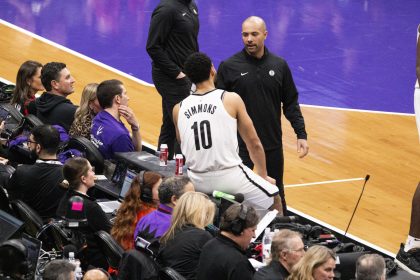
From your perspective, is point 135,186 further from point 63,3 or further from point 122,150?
point 63,3

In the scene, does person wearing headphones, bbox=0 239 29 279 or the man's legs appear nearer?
person wearing headphones, bbox=0 239 29 279

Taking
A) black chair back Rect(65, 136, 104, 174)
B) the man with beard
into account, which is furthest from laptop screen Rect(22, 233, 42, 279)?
black chair back Rect(65, 136, 104, 174)

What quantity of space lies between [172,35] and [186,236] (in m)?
4.04

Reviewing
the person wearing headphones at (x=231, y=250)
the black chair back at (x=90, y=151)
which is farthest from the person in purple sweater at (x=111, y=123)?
the person wearing headphones at (x=231, y=250)

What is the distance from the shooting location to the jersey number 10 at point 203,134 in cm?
805

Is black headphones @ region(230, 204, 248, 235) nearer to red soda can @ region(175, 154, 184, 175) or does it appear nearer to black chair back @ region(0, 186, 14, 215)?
red soda can @ region(175, 154, 184, 175)

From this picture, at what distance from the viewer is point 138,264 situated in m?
6.56

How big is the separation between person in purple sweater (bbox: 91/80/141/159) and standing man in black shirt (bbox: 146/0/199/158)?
1211 millimetres

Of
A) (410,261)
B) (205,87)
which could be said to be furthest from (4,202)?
(410,261)

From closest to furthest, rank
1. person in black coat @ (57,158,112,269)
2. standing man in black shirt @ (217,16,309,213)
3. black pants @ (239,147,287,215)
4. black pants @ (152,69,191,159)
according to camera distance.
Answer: person in black coat @ (57,158,112,269) → standing man in black shirt @ (217,16,309,213) → black pants @ (239,147,287,215) → black pants @ (152,69,191,159)

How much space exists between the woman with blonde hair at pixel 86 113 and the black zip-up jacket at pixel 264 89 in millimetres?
1106

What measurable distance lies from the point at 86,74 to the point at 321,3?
5520 mm

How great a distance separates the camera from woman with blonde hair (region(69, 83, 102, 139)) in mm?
9406

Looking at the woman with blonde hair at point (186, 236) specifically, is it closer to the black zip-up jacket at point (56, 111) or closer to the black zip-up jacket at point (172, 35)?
the black zip-up jacket at point (56, 111)
